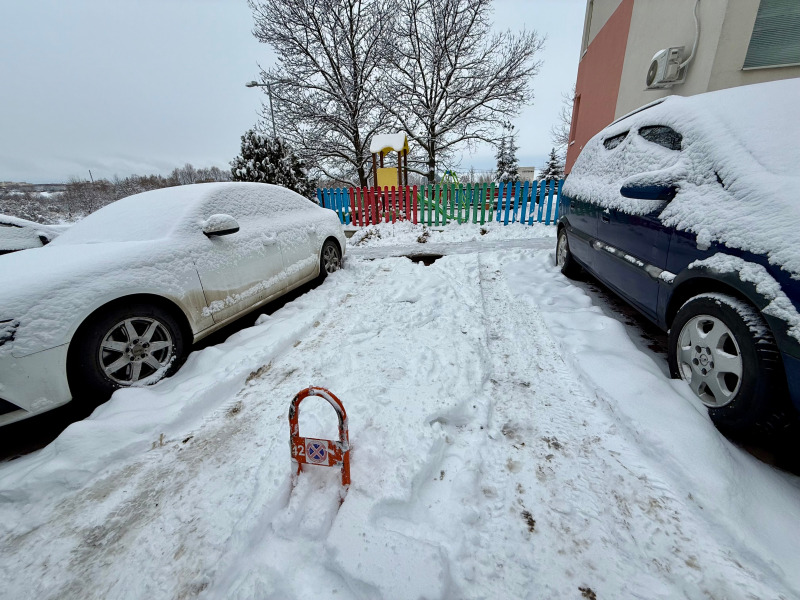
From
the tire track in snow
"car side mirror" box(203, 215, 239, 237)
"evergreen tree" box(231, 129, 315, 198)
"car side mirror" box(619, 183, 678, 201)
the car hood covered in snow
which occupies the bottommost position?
the tire track in snow

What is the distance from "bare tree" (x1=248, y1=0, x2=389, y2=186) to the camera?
557 inches

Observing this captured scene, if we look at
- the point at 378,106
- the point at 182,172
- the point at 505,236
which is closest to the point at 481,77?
the point at 378,106

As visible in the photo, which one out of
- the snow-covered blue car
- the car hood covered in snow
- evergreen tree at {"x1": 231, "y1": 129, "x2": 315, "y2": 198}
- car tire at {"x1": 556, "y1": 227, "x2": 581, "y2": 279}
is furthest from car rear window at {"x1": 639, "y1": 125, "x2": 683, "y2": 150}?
evergreen tree at {"x1": 231, "y1": 129, "x2": 315, "y2": 198}

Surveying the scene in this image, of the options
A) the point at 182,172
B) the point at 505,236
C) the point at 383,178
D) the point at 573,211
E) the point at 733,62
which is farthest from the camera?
the point at 182,172

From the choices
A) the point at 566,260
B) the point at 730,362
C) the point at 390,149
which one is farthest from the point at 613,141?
the point at 390,149

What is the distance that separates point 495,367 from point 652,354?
1265 millimetres

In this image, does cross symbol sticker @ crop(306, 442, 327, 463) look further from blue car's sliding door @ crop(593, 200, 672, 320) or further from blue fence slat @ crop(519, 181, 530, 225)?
blue fence slat @ crop(519, 181, 530, 225)

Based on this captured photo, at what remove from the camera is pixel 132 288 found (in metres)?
2.39

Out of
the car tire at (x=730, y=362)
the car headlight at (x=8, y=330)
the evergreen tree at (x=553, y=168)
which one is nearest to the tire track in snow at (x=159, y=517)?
the car headlight at (x=8, y=330)

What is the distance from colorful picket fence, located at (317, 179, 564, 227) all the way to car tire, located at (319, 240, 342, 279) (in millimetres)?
4397

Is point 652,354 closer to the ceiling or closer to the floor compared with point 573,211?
closer to the floor

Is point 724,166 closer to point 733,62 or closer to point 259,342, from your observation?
point 259,342

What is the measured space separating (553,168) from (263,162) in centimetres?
2484

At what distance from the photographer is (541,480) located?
5.56 ft
